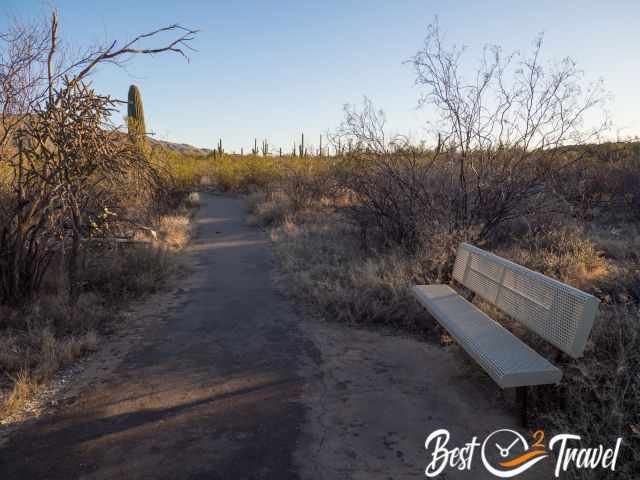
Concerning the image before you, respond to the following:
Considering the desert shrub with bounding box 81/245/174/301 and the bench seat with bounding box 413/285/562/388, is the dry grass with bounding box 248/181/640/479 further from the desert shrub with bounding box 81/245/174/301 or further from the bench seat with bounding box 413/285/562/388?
the desert shrub with bounding box 81/245/174/301

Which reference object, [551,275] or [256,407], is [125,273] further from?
[551,275]

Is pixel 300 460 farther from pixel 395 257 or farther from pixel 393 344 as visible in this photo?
pixel 395 257

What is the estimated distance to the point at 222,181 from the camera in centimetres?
2908

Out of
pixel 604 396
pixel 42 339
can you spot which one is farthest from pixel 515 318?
pixel 42 339

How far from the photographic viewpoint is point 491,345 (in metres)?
3.81

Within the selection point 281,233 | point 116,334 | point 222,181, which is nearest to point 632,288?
point 116,334

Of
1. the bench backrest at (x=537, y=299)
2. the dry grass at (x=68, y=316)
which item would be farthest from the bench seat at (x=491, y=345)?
the dry grass at (x=68, y=316)

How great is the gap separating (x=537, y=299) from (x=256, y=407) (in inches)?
92.7

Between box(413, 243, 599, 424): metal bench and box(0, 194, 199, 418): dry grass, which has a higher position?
box(413, 243, 599, 424): metal bench

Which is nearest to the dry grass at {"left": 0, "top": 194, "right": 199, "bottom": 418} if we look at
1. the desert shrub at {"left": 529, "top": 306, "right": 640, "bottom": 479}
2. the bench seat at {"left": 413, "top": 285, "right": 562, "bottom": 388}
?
the bench seat at {"left": 413, "top": 285, "right": 562, "bottom": 388}

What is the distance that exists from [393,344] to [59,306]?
3.81 metres

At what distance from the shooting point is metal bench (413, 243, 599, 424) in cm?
328
